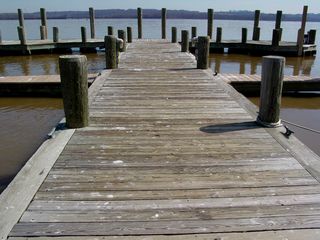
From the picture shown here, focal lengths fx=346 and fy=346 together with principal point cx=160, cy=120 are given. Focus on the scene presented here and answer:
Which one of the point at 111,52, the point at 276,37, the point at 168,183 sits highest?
the point at 111,52

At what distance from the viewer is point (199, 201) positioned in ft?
9.82

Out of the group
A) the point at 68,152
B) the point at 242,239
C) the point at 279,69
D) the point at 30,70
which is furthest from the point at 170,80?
the point at 30,70

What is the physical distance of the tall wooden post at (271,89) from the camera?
4.62 meters

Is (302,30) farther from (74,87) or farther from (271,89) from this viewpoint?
(74,87)

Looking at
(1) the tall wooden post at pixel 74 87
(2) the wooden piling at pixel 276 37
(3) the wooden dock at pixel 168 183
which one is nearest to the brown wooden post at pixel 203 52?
(3) the wooden dock at pixel 168 183

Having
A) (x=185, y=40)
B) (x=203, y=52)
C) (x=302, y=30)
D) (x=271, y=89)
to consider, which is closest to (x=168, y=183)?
(x=271, y=89)

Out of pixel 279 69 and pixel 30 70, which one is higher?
pixel 279 69

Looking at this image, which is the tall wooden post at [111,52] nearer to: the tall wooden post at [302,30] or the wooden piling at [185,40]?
the wooden piling at [185,40]

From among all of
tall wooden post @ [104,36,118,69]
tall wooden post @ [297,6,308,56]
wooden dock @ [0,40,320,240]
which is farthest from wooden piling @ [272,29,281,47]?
wooden dock @ [0,40,320,240]

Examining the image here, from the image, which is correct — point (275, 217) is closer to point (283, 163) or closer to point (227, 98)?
point (283, 163)

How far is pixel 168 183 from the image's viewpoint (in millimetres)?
3287

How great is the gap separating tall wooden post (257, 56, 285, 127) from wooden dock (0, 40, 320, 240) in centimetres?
23

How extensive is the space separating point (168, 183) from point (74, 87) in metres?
2.02

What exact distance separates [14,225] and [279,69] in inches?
144
